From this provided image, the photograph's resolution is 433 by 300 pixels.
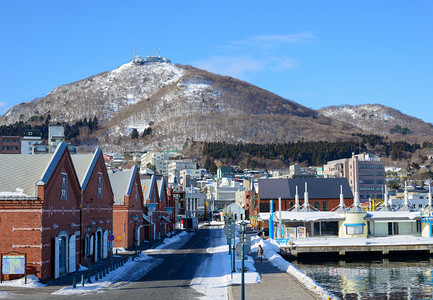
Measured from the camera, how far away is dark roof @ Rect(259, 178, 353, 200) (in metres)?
106

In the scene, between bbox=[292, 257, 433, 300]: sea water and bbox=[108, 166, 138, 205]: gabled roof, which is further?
bbox=[108, 166, 138, 205]: gabled roof

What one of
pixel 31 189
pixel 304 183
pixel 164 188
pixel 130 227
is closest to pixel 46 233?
pixel 31 189

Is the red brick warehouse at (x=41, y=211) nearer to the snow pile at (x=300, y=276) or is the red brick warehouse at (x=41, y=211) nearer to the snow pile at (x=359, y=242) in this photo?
the snow pile at (x=300, y=276)

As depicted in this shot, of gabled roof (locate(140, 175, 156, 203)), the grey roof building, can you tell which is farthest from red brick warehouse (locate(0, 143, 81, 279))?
the grey roof building

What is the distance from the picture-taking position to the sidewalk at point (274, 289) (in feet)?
95.8

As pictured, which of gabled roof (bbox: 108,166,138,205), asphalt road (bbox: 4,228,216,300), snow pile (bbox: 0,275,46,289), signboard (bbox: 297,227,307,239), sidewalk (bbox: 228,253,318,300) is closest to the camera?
sidewalk (bbox: 228,253,318,300)

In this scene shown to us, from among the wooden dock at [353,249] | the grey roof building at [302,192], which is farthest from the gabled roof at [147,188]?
the grey roof building at [302,192]

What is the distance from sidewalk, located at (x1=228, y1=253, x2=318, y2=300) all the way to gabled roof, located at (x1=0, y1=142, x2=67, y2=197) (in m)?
15.2

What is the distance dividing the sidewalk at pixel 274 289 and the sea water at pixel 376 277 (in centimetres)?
511

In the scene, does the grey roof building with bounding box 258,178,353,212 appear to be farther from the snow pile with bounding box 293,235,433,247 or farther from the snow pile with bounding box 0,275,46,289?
the snow pile with bounding box 0,275,46,289

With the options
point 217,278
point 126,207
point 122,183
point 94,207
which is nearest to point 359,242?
point 126,207

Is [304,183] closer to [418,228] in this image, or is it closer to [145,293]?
[418,228]

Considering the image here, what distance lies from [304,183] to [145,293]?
80053 millimetres

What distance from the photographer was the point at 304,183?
107625mm
